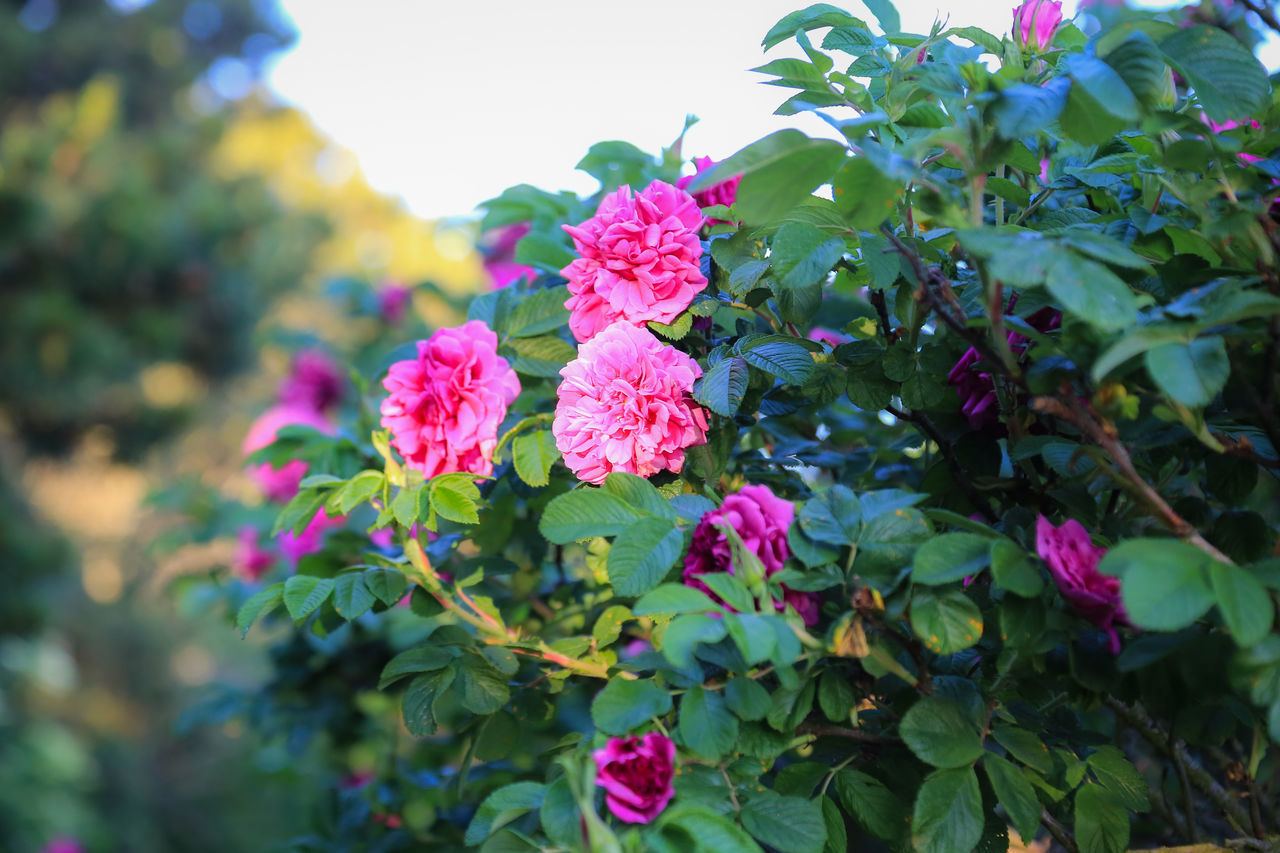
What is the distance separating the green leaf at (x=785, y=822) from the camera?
499 millimetres

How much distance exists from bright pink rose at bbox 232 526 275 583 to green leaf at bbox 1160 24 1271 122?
155cm

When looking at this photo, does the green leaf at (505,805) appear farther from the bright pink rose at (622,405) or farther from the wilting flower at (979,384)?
the wilting flower at (979,384)

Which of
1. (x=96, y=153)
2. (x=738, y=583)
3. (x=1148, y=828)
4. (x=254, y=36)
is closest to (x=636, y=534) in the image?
(x=738, y=583)

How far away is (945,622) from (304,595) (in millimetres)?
470

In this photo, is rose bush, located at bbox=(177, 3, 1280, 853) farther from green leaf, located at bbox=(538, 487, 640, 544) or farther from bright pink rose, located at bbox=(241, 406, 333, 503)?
bright pink rose, located at bbox=(241, 406, 333, 503)

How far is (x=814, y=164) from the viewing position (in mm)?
483

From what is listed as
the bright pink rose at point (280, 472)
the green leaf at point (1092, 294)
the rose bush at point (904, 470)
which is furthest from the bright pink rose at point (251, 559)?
the green leaf at point (1092, 294)

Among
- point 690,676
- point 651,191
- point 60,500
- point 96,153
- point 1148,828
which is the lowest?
point 60,500

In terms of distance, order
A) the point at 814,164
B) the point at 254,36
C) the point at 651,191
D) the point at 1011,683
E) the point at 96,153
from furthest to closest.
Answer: the point at 254,36 → the point at 96,153 → the point at 651,191 → the point at 1011,683 → the point at 814,164

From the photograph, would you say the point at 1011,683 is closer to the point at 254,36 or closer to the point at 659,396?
the point at 659,396

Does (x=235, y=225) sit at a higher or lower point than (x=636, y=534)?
lower

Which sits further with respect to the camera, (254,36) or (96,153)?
(254,36)

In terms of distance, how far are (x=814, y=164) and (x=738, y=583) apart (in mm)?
236

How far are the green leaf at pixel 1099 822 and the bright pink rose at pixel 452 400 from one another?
492mm
